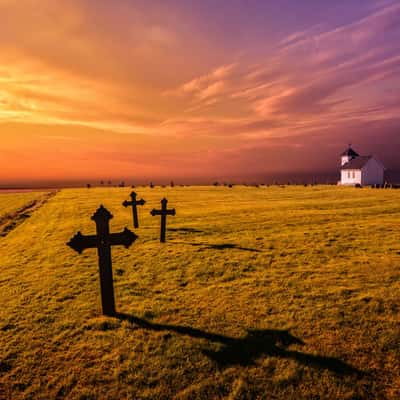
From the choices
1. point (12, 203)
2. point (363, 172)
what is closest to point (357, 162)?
point (363, 172)

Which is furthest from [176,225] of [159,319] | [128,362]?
[128,362]

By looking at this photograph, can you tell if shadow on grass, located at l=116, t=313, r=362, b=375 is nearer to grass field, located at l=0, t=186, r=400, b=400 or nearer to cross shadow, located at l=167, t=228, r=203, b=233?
grass field, located at l=0, t=186, r=400, b=400

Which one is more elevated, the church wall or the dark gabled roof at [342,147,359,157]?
the dark gabled roof at [342,147,359,157]

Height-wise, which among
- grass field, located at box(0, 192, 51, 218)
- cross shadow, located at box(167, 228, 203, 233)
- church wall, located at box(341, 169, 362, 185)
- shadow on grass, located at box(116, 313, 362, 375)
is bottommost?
shadow on grass, located at box(116, 313, 362, 375)

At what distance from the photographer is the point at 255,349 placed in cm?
579

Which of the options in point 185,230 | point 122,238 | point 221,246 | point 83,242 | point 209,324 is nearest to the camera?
point 209,324

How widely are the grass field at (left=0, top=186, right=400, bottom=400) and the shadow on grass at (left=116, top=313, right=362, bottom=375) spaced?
27 millimetres

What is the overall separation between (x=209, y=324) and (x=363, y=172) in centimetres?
8989

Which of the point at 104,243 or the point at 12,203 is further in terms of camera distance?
the point at 12,203

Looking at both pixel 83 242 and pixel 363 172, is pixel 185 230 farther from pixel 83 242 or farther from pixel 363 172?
pixel 363 172

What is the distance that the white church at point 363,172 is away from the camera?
3231 inches

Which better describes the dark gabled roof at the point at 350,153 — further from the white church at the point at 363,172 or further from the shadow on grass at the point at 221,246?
the shadow on grass at the point at 221,246

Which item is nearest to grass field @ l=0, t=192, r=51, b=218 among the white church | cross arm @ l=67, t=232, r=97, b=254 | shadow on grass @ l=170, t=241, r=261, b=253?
shadow on grass @ l=170, t=241, r=261, b=253

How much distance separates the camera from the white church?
82062 millimetres
